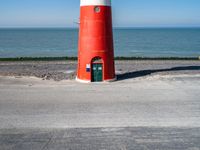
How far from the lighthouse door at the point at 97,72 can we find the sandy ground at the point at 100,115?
764 millimetres

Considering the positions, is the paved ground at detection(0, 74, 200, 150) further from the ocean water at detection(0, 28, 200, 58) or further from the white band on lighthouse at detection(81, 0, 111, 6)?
the ocean water at detection(0, 28, 200, 58)

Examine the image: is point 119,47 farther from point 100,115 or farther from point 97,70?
point 100,115

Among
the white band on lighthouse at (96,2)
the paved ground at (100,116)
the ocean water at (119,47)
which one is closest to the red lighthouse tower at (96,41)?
the white band on lighthouse at (96,2)

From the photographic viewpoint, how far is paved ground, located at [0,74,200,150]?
8602mm

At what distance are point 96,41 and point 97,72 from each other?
→ 5.57ft

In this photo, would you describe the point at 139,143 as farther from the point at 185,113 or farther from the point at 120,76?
the point at 120,76

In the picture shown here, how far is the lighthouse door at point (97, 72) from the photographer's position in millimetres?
17656

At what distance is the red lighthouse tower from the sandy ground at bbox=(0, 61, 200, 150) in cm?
83

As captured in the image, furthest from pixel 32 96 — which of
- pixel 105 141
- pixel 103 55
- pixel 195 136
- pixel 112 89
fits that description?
pixel 195 136

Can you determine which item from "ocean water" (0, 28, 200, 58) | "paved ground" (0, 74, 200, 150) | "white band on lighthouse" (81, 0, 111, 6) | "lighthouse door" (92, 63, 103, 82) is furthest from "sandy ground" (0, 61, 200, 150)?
"ocean water" (0, 28, 200, 58)

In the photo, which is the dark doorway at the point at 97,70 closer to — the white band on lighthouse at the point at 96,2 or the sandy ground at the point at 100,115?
the sandy ground at the point at 100,115

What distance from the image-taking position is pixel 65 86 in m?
16.5

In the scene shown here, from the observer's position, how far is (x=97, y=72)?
1769 centimetres

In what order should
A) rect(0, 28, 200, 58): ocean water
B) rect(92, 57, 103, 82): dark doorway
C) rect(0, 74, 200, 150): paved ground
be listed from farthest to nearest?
rect(0, 28, 200, 58): ocean water, rect(92, 57, 103, 82): dark doorway, rect(0, 74, 200, 150): paved ground
